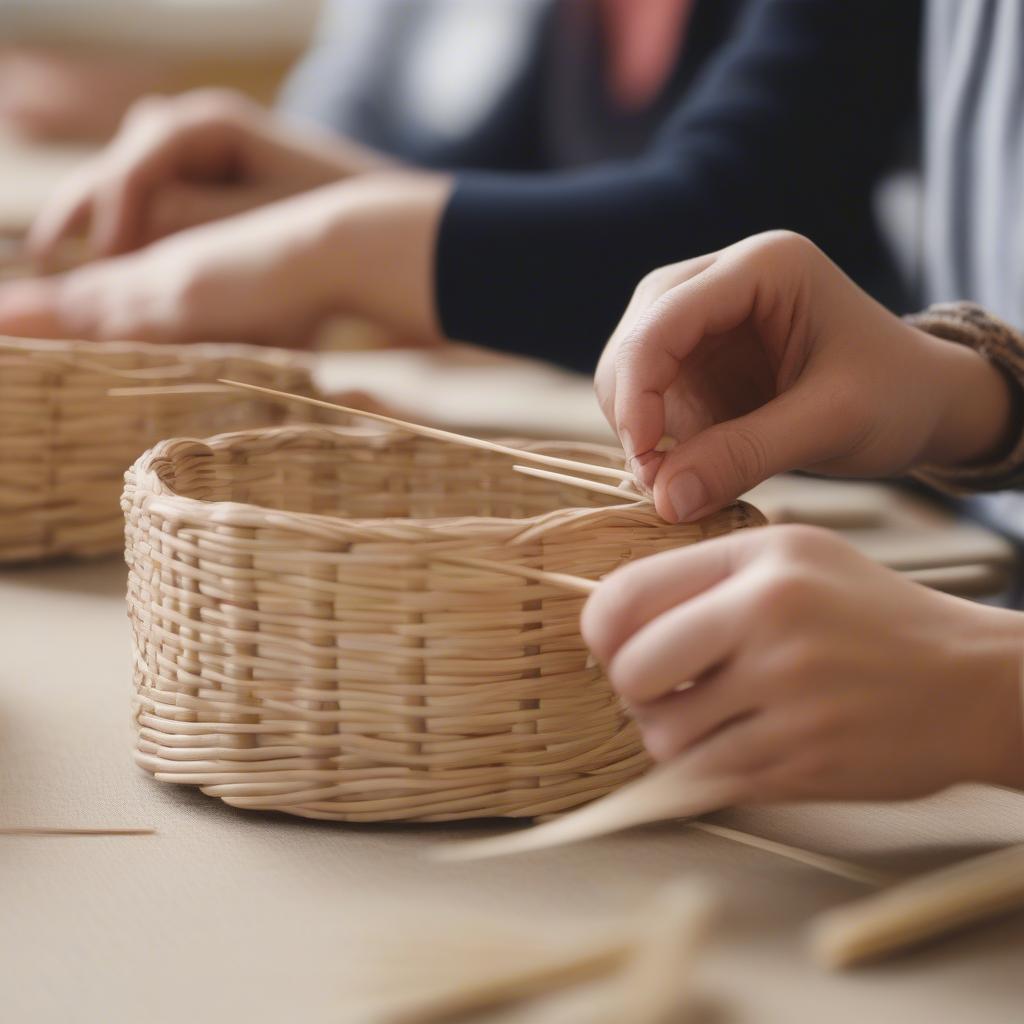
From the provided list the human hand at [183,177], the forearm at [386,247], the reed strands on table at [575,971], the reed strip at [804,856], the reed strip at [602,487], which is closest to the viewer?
the reed strands on table at [575,971]

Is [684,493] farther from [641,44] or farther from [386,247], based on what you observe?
[641,44]

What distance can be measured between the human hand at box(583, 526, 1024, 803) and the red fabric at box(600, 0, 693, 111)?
0.94 meters

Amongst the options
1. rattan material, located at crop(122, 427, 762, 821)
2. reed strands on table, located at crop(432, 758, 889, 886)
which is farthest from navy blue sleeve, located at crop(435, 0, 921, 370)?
reed strands on table, located at crop(432, 758, 889, 886)

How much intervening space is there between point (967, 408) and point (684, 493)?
0.23 meters

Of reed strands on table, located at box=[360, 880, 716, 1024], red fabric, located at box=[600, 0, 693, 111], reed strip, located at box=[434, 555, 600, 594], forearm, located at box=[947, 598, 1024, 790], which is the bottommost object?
reed strands on table, located at box=[360, 880, 716, 1024]

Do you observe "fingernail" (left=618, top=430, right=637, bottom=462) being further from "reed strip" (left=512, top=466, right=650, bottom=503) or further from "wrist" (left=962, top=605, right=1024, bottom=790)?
"wrist" (left=962, top=605, right=1024, bottom=790)

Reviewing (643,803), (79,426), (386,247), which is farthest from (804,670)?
(386,247)

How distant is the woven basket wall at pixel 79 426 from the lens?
74cm

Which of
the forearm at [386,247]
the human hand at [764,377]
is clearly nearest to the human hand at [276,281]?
the forearm at [386,247]

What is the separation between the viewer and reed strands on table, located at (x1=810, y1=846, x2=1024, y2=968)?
13.5 inches

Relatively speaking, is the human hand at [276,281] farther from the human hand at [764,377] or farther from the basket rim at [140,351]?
the human hand at [764,377]

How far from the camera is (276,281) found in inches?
38.3

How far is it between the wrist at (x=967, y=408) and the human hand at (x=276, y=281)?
445 mm

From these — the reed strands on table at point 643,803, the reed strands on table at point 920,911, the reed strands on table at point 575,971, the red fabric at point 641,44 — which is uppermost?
the red fabric at point 641,44
